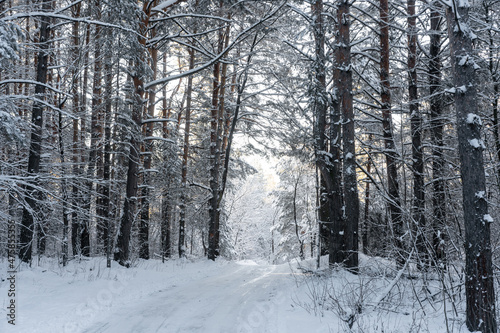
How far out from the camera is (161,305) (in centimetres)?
709

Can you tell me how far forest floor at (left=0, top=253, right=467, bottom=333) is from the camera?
5.28 m

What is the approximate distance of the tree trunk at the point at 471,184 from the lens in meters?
4.79

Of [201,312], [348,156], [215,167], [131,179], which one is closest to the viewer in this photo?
[201,312]

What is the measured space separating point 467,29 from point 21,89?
19352 mm

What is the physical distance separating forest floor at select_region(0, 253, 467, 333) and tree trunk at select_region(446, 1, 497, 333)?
0.44 m

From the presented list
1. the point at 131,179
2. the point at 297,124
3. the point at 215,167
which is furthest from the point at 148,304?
the point at 215,167

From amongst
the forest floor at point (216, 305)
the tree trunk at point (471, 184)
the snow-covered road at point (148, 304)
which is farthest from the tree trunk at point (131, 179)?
the tree trunk at point (471, 184)

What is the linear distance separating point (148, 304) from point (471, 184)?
668cm

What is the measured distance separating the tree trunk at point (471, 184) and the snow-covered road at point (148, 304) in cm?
230

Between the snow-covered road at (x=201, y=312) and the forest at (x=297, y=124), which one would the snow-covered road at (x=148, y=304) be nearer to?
the snow-covered road at (x=201, y=312)

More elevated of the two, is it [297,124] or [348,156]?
[297,124]

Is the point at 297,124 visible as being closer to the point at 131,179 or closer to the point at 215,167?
the point at 215,167

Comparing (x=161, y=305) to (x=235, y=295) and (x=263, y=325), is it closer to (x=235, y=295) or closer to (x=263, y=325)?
(x=235, y=295)

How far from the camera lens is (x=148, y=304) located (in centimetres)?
718
